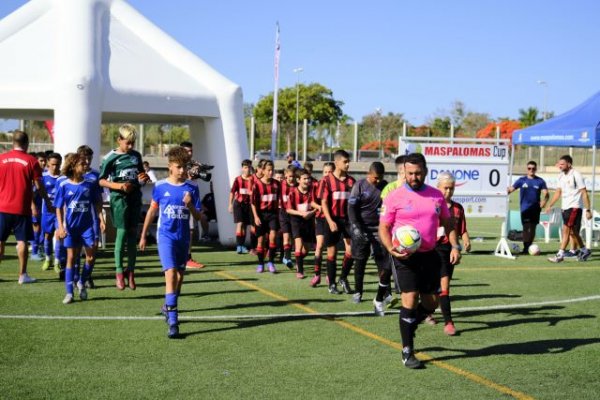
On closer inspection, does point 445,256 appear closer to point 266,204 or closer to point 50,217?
point 266,204

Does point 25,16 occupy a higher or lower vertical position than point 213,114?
higher

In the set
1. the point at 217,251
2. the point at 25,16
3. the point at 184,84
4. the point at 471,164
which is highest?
the point at 25,16

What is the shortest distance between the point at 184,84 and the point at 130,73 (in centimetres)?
109

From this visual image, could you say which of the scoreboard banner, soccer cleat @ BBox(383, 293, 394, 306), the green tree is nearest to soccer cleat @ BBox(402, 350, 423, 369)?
soccer cleat @ BBox(383, 293, 394, 306)

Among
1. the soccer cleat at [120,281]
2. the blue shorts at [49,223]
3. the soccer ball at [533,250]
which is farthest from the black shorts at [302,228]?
the soccer ball at [533,250]

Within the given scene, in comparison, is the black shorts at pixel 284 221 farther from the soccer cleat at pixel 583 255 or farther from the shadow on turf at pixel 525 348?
the shadow on turf at pixel 525 348

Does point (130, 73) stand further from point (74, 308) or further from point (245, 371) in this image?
Answer: point (245, 371)

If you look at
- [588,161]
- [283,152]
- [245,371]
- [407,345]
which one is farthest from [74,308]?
[588,161]

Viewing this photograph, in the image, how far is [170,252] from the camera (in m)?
8.62

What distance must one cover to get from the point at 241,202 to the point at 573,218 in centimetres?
653

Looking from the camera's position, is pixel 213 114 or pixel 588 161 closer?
pixel 213 114

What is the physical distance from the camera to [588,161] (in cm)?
5409

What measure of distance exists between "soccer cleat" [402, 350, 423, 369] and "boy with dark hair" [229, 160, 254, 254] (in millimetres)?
9910

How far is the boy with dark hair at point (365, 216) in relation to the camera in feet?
35.3
